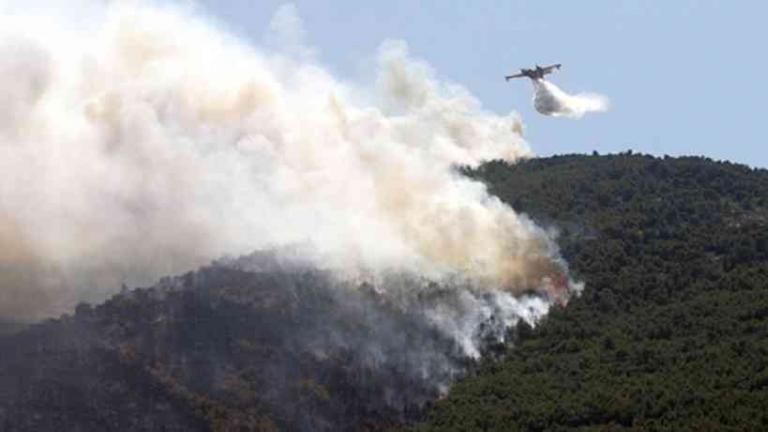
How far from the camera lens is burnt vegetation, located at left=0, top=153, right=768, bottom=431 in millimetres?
159500

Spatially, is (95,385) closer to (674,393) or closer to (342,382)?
(342,382)

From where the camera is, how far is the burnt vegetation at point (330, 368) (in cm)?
15950

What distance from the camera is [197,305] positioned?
18288 centimetres

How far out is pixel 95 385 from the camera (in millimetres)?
160000

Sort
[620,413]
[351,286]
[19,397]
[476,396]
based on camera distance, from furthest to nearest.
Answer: [351,286] → [476,396] → [620,413] → [19,397]

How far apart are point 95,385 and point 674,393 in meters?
66.5

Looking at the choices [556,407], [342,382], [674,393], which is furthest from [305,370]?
[674,393]

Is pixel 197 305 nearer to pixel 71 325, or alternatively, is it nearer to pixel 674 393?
pixel 71 325

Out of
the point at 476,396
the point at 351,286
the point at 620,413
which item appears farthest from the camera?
the point at 351,286

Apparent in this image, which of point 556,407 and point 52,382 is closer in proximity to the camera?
point 52,382

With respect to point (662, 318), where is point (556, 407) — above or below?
below

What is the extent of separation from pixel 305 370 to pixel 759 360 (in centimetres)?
5503

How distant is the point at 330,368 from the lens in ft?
578

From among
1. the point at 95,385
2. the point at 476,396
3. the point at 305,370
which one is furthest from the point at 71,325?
the point at 476,396
